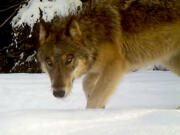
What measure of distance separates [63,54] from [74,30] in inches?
14.4

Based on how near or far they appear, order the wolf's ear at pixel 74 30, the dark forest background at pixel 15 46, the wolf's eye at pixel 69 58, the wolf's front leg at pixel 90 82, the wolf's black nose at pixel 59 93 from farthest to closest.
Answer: the dark forest background at pixel 15 46, the wolf's front leg at pixel 90 82, the wolf's ear at pixel 74 30, the wolf's eye at pixel 69 58, the wolf's black nose at pixel 59 93

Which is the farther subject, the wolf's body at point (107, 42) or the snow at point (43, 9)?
the snow at point (43, 9)

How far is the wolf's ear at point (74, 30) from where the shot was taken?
370 centimetres

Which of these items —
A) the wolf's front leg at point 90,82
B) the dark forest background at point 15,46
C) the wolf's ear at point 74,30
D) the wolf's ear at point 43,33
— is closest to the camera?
the wolf's ear at point 74,30

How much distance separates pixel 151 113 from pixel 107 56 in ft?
4.65

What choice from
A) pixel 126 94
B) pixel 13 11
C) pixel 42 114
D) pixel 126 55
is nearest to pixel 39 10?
pixel 13 11

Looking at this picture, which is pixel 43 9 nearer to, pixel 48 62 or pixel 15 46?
pixel 15 46

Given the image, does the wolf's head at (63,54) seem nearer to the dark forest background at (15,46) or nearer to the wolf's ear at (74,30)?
the wolf's ear at (74,30)

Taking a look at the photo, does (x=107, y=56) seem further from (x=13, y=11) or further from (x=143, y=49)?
(x=13, y=11)

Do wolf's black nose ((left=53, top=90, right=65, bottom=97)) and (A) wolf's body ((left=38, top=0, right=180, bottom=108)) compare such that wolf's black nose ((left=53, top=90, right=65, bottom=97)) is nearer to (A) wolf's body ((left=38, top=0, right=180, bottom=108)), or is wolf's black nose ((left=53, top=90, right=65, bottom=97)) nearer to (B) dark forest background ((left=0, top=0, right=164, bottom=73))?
(A) wolf's body ((left=38, top=0, right=180, bottom=108))

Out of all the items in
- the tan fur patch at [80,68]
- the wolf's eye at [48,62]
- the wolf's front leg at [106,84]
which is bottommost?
the wolf's front leg at [106,84]

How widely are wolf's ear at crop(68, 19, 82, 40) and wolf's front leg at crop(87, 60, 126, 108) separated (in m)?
0.50

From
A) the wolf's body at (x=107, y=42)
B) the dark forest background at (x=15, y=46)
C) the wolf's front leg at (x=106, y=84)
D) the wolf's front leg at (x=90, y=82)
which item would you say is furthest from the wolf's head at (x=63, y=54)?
the dark forest background at (x=15, y=46)

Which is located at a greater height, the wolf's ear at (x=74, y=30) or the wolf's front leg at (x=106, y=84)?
the wolf's ear at (x=74, y=30)
